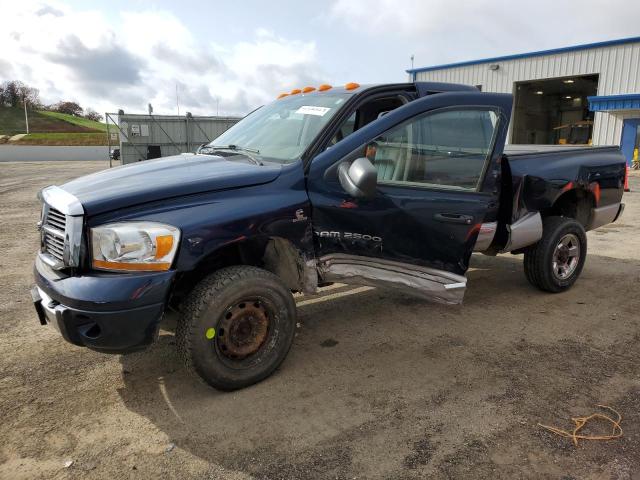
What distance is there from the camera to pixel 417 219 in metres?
3.54

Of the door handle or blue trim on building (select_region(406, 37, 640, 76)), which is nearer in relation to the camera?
the door handle

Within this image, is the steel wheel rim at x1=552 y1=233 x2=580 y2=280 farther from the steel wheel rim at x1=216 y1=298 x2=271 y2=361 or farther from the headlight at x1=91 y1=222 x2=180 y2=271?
the headlight at x1=91 y1=222 x2=180 y2=271

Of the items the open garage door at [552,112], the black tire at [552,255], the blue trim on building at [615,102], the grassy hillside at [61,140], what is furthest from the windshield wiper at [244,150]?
the grassy hillside at [61,140]

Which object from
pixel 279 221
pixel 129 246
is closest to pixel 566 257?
pixel 279 221

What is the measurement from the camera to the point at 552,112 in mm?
36156

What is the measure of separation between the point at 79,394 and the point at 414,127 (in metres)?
2.87

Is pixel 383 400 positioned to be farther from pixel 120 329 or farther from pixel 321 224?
pixel 120 329

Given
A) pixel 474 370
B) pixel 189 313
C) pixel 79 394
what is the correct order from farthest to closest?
pixel 474 370, pixel 79 394, pixel 189 313

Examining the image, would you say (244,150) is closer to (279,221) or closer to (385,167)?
(279,221)

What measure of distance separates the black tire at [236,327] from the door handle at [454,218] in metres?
1.28

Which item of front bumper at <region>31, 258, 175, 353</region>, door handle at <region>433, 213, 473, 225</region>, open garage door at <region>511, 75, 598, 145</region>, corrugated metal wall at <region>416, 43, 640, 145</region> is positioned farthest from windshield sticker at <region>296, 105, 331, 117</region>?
open garage door at <region>511, 75, 598, 145</region>

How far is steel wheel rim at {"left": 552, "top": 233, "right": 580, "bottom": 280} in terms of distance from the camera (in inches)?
192

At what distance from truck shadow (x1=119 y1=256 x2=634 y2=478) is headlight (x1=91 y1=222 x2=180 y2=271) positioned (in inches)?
36.3

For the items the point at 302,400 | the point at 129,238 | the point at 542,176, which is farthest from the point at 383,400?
the point at 542,176
